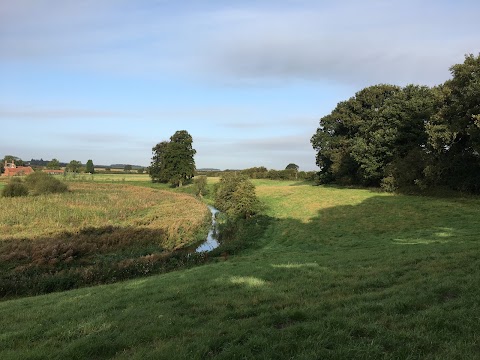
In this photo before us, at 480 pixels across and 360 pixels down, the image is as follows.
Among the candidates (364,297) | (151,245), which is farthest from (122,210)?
(364,297)

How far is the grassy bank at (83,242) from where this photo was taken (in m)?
15.6

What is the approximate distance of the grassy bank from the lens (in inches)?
615

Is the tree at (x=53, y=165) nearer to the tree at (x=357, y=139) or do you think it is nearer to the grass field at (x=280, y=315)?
the tree at (x=357, y=139)

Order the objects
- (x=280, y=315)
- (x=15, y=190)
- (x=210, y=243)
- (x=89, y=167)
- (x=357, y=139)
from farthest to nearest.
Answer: (x=89, y=167), (x=357, y=139), (x=15, y=190), (x=210, y=243), (x=280, y=315)

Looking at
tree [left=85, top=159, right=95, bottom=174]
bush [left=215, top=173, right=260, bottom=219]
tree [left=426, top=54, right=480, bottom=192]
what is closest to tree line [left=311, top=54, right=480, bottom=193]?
tree [left=426, top=54, right=480, bottom=192]

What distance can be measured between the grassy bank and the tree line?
2314 centimetres

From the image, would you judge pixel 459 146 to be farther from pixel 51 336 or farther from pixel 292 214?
pixel 51 336

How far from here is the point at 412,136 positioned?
128ft

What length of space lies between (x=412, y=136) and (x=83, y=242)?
35.9 meters

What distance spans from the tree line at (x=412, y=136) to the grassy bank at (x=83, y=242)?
911 inches

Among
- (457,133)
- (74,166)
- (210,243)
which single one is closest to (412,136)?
(457,133)

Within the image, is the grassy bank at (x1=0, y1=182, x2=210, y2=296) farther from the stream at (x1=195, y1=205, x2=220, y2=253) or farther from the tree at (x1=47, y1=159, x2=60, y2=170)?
the tree at (x1=47, y1=159, x2=60, y2=170)

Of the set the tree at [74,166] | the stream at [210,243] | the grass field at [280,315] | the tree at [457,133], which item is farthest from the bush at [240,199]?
the tree at [74,166]

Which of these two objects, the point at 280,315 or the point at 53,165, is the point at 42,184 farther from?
the point at 53,165
